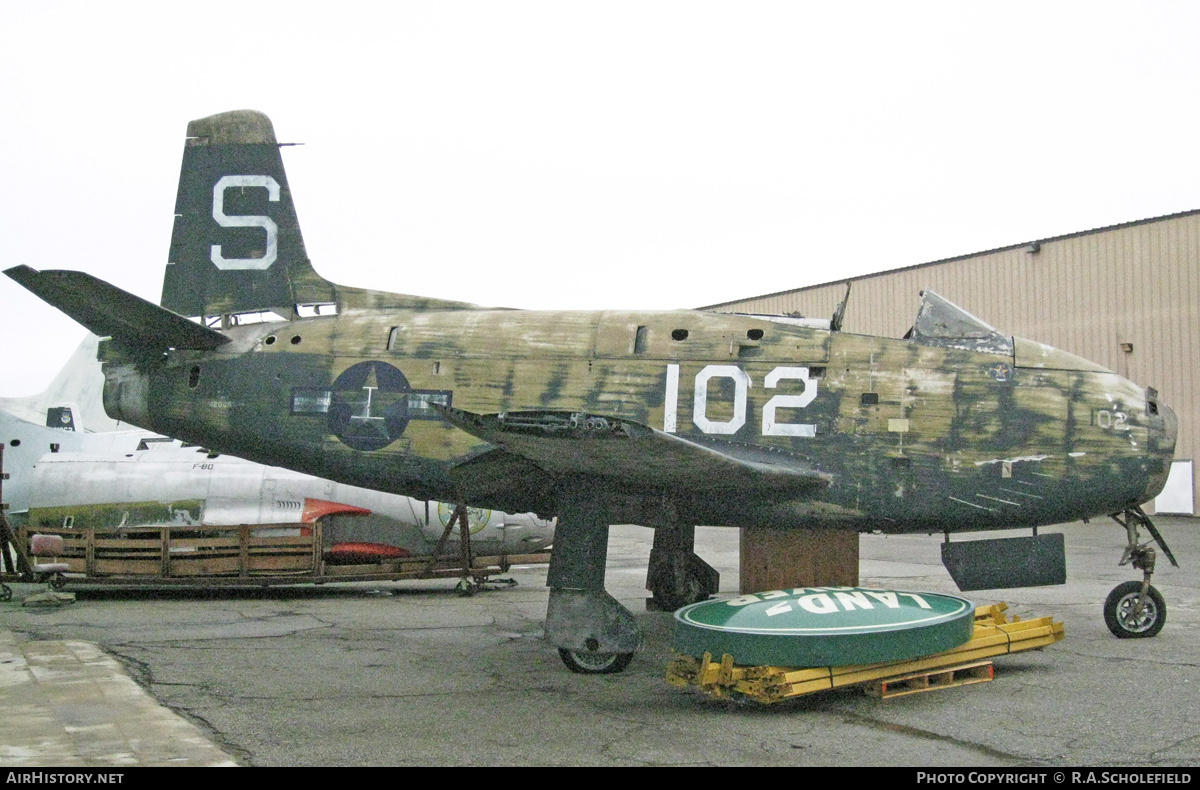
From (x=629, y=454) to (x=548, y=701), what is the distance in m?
1.80

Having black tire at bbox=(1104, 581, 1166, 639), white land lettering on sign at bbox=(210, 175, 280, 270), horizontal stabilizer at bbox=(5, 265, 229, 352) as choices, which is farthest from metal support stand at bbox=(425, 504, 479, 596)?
black tire at bbox=(1104, 581, 1166, 639)

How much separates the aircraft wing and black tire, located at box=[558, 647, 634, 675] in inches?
53.7

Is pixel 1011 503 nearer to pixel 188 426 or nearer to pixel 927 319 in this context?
pixel 927 319

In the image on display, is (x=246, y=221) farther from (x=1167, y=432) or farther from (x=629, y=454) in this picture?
(x=1167, y=432)

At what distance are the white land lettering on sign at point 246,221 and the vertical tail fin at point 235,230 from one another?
10mm

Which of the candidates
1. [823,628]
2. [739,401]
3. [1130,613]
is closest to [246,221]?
[739,401]

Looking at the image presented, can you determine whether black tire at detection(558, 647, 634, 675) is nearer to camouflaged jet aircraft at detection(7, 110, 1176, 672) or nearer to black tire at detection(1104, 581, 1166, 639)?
camouflaged jet aircraft at detection(7, 110, 1176, 672)

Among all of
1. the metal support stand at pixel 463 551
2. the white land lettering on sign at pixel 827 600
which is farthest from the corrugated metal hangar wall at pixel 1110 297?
the white land lettering on sign at pixel 827 600

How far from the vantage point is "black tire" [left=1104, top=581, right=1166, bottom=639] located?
8914 mm

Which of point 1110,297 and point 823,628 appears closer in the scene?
point 823,628

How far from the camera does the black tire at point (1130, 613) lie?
8.91 metres

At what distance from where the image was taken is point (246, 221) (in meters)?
10.3

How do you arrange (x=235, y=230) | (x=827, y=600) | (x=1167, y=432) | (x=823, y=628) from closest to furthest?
(x=823, y=628) < (x=827, y=600) < (x=1167, y=432) < (x=235, y=230)
